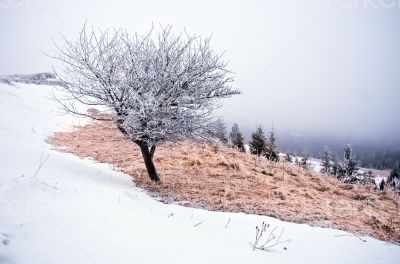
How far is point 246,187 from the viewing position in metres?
9.70

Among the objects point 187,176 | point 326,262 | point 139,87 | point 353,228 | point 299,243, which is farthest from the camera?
point 187,176

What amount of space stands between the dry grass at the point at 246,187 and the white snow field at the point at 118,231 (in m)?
0.82

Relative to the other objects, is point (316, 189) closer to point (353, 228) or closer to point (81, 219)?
point (353, 228)

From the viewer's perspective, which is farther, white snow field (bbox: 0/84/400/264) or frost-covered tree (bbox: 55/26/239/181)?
frost-covered tree (bbox: 55/26/239/181)

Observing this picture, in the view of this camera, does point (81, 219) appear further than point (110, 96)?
No

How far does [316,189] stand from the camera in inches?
428

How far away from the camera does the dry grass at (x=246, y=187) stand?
25.5 feet

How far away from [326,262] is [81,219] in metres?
3.91

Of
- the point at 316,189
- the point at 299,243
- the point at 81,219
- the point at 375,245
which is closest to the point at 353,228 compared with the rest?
the point at 375,245

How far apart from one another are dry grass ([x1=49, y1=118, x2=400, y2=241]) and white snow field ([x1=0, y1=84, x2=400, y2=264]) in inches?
32.4

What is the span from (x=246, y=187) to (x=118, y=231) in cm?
606

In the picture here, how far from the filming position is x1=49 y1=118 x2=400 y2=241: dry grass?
7766 mm

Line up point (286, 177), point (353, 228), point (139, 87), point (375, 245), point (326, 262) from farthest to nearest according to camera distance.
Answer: point (286, 177) < point (139, 87) < point (353, 228) < point (375, 245) < point (326, 262)

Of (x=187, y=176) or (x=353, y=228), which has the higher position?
(x=187, y=176)
